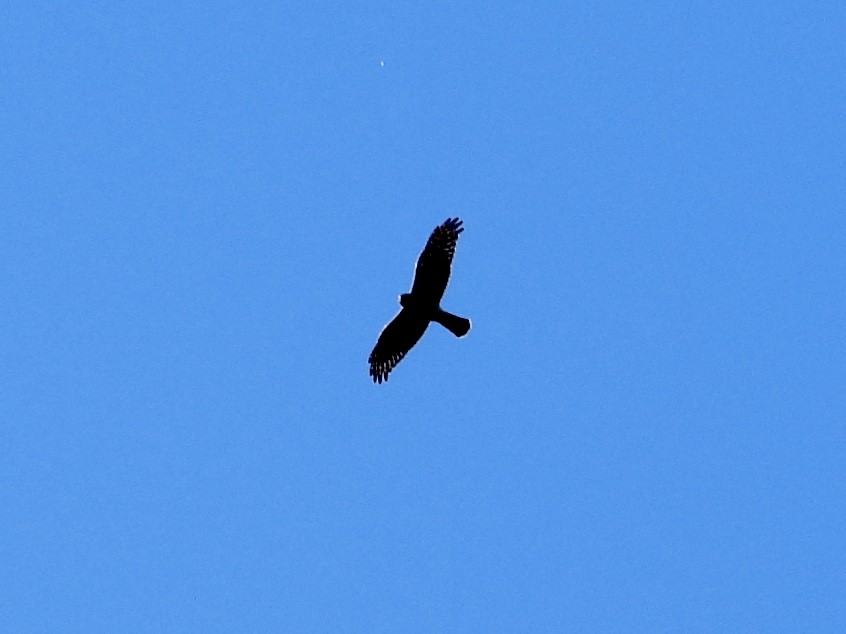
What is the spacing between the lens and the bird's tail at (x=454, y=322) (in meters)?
34.8

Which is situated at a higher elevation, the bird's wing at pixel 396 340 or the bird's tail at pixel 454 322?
the bird's wing at pixel 396 340

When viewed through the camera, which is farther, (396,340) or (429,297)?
(396,340)

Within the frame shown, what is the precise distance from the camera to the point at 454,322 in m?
34.8

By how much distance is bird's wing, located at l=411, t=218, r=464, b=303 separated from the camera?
3441 cm

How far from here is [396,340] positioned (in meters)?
35.6

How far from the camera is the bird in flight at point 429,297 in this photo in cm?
3444

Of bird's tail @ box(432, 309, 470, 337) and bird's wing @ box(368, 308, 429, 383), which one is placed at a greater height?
bird's wing @ box(368, 308, 429, 383)

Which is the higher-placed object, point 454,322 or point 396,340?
point 396,340

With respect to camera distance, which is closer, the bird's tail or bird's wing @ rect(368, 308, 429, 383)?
the bird's tail

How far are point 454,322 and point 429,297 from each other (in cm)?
59

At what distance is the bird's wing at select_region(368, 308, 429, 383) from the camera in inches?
1379

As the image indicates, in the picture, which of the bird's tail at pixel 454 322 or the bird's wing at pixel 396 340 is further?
the bird's wing at pixel 396 340

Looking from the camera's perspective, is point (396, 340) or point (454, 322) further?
point (396, 340)

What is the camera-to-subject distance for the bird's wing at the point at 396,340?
35031 mm
